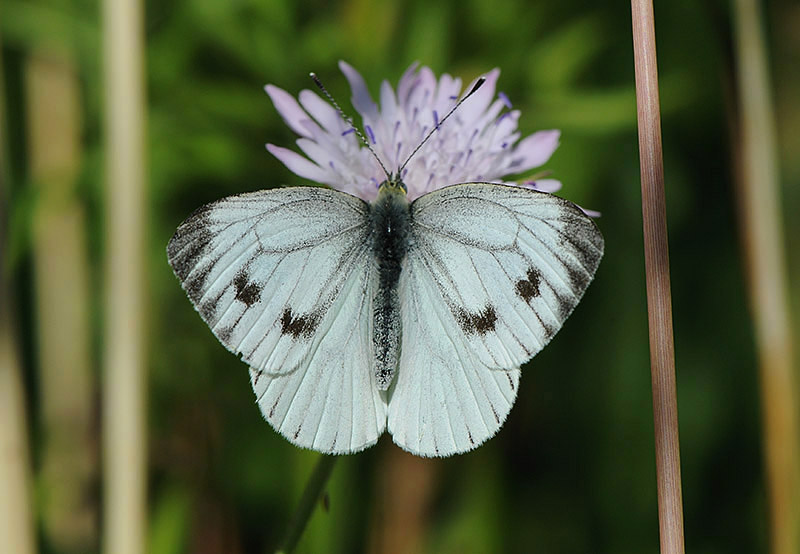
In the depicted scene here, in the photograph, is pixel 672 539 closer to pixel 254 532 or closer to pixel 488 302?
pixel 488 302

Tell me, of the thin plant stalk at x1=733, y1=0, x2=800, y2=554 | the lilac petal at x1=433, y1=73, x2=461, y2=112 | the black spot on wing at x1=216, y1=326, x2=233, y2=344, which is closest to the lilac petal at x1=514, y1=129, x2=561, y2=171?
the lilac petal at x1=433, y1=73, x2=461, y2=112

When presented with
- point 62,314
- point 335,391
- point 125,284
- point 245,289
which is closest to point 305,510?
point 335,391

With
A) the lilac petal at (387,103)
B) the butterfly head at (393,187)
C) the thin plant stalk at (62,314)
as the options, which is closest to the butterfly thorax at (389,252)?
the butterfly head at (393,187)

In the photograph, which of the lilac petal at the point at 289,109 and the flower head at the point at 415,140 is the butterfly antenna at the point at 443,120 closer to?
the flower head at the point at 415,140

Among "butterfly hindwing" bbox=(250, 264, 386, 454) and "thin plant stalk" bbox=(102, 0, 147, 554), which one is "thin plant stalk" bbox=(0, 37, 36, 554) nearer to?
"thin plant stalk" bbox=(102, 0, 147, 554)

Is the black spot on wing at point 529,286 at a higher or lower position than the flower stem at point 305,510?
higher

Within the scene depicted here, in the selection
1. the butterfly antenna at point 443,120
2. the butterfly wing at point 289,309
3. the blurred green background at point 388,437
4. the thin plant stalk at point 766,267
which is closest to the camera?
the butterfly wing at point 289,309

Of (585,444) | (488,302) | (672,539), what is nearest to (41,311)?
(488,302)
